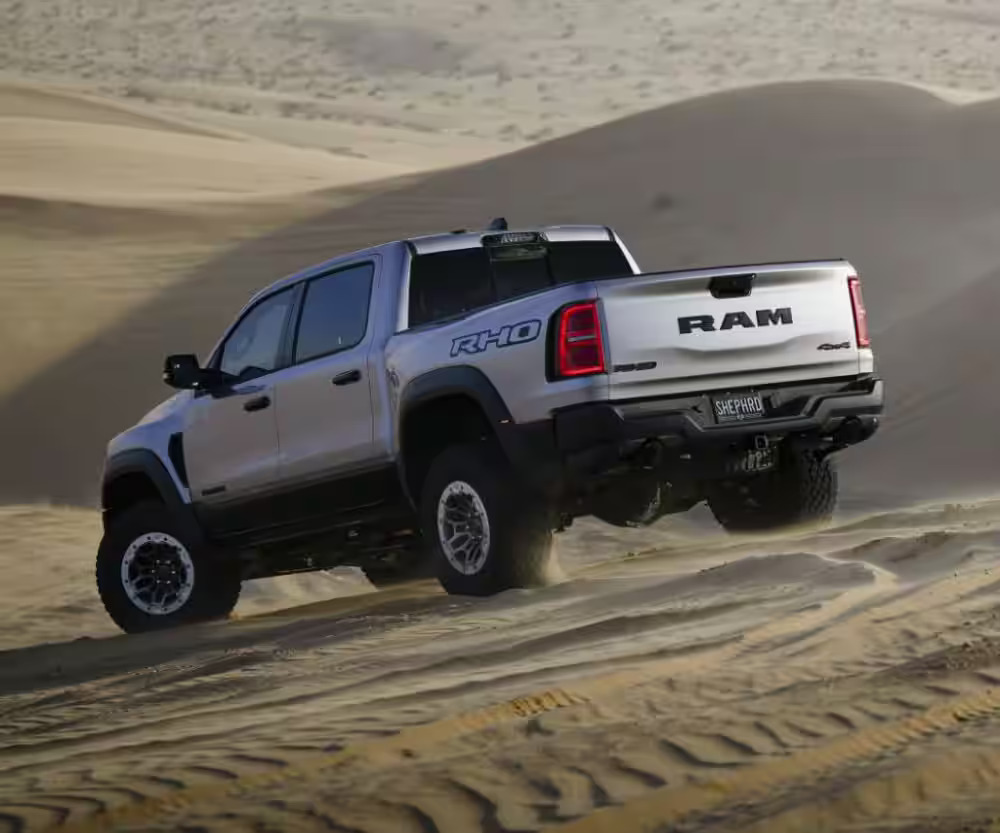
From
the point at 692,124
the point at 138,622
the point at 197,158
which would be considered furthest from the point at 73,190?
the point at 138,622

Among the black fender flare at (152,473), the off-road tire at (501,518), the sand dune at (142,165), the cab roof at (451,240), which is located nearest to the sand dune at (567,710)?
the off-road tire at (501,518)

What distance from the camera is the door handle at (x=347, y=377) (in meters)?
9.20

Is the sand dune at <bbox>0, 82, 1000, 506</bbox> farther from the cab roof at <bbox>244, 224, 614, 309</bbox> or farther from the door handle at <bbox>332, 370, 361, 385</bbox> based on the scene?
the door handle at <bbox>332, 370, 361, 385</bbox>

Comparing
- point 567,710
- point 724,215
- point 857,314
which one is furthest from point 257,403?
point 724,215

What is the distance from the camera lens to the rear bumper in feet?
26.6

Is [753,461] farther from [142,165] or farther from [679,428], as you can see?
[142,165]

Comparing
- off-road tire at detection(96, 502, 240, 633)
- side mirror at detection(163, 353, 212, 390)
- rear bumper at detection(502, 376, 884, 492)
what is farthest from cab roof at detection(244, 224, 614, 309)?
rear bumper at detection(502, 376, 884, 492)

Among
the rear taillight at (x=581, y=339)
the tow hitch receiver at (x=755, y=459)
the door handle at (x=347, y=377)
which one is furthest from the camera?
the door handle at (x=347, y=377)

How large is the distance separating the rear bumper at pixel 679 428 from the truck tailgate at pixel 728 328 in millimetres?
68

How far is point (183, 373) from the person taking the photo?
9820mm

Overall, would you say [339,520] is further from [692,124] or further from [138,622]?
[692,124]

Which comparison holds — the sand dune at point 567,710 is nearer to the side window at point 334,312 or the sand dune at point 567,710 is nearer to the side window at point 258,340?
the side window at point 334,312

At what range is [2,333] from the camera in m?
22.6

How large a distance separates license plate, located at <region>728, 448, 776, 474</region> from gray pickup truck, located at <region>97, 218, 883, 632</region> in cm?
1
